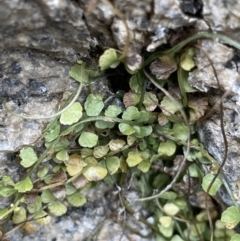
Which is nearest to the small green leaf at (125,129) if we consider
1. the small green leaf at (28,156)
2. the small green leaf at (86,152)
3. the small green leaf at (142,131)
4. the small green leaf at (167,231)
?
the small green leaf at (142,131)

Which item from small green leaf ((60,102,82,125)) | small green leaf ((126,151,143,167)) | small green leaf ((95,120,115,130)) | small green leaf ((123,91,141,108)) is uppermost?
small green leaf ((123,91,141,108))

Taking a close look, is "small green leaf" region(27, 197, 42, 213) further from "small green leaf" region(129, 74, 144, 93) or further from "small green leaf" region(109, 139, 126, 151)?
"small green leaf" region(129, 74, 144, 93)

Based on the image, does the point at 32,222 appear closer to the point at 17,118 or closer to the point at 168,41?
the point at 17,118

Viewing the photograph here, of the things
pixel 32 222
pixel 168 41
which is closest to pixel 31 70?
pixel 168 41

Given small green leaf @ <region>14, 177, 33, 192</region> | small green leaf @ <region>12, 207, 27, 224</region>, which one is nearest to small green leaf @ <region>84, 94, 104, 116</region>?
small green leaf @ <region>14, 177, 33, 192</region>

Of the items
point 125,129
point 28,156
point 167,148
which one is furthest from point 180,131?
point 28,156

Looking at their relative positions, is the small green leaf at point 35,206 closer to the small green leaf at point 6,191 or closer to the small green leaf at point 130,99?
the small green leaf at point 6,191
